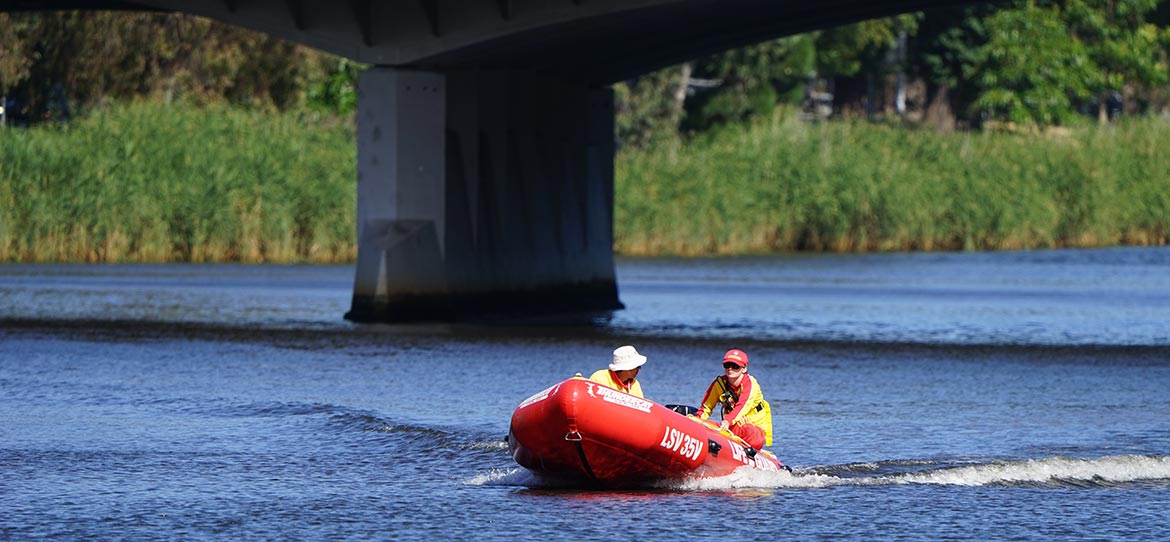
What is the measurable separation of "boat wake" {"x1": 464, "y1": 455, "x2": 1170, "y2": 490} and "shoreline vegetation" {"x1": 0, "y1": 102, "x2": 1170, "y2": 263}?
2847cm

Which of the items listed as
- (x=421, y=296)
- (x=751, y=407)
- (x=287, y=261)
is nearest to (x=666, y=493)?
(x=751, y=407)

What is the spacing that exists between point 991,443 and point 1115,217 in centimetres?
3701

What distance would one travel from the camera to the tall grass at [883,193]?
167 feet

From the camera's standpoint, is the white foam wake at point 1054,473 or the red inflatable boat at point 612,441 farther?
the white foam wake at point 1054,473

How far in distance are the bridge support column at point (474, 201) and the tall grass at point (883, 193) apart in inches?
486

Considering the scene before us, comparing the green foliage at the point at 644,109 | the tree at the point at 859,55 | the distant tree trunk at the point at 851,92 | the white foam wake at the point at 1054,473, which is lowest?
the white foam wake at the point at 1054,473

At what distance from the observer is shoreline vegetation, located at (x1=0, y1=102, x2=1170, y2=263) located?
44438 mm

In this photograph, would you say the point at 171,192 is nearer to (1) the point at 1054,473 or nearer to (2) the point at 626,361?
(2) the point at 626,361

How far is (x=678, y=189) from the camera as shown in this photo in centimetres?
5100

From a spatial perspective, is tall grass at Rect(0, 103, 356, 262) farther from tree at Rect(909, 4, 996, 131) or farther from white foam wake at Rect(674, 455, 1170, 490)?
tree at Rect(909, 4, 996, 131)

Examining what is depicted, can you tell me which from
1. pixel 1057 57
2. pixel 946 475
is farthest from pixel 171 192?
pixel 1057 57

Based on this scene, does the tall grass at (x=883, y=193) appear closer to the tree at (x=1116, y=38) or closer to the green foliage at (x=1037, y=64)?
the green foliage at (x=1037, y=64)

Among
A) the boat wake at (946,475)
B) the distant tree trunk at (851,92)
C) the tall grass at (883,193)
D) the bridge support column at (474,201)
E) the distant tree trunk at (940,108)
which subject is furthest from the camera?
the distant tree trunk at (851,92)

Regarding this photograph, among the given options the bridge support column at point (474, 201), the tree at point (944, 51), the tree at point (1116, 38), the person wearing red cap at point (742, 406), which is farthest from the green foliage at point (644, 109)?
the person wearing red cap at point (742, 406)
